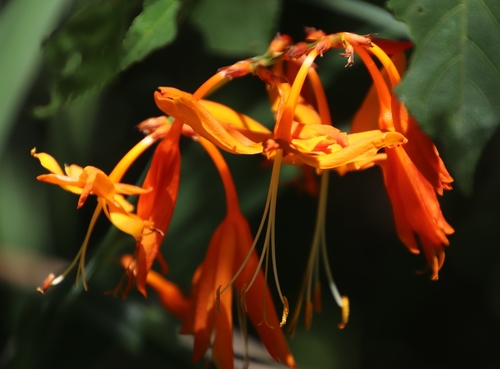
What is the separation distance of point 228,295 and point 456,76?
36 cm

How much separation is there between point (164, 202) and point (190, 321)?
0.17 metres

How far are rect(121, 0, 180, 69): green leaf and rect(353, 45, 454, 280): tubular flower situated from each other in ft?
0.63

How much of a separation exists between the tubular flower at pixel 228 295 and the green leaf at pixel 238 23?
0.62ft

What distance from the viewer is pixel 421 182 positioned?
0.80 m

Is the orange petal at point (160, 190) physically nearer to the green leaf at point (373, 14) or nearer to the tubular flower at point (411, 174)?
the tubular flower at point (411, 174)

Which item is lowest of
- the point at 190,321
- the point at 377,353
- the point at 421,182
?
the point at 377,353

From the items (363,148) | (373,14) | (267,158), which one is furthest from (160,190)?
(373,14)

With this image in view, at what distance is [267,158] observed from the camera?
0.80 meters

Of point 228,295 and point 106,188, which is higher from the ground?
point 106,188

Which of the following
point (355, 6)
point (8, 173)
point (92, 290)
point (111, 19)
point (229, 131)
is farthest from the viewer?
point (8, 173)

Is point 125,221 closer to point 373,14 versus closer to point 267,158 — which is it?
point 267,158

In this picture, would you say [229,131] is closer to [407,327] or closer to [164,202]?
[164,202]

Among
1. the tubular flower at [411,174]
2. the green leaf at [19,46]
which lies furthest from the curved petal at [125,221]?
the green leaf at [19,46]

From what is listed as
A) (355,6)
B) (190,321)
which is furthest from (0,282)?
(355,6)
